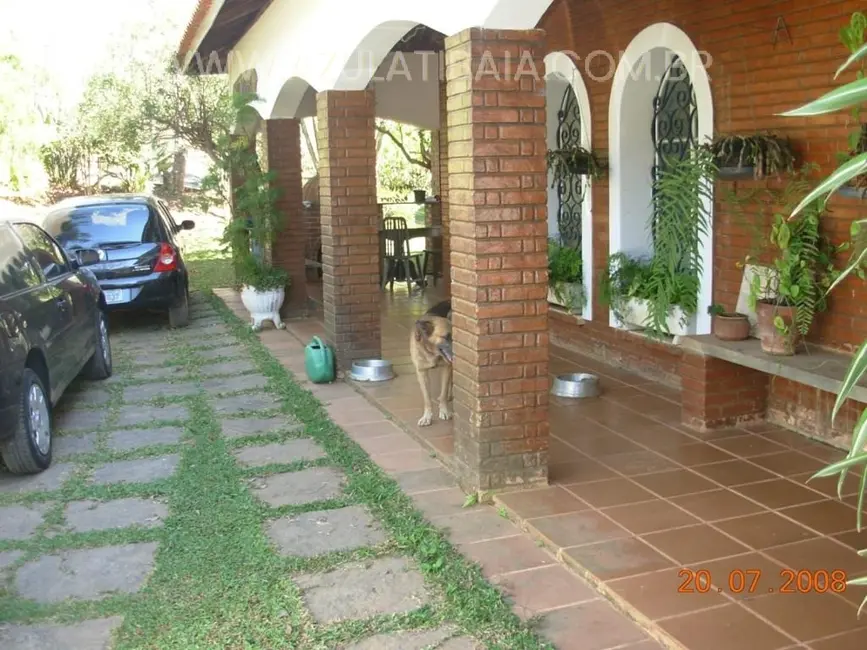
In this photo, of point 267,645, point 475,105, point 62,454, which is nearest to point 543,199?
point 475,105

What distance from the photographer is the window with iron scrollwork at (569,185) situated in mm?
8188

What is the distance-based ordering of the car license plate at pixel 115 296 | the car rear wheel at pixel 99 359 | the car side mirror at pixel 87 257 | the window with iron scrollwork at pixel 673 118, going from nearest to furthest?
the window with iron scrollwork at pixel 673 118, the car rear wheel at pixel 99 359, the car side mirror at pixel 87 257, the car license plate at pixel 115 296

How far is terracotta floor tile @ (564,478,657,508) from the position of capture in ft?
14.6

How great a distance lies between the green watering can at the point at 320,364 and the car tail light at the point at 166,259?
330cm

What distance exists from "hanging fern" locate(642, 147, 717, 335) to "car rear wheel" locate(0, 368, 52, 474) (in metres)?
4.14

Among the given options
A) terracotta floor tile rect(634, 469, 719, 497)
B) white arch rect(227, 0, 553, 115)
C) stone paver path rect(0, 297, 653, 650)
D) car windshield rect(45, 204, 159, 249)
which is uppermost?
white arch rect(227, 0, 553, 115)

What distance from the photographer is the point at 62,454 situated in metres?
5.81

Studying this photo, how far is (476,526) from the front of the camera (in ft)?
13.9

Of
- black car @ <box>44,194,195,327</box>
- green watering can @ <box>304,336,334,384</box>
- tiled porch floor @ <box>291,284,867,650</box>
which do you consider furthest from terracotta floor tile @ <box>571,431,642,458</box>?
black car @ <box>44,194,195,327</box>

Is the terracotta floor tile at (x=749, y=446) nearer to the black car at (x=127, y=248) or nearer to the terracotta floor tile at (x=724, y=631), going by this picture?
the terracotta floor tile at (x=724, y=631)

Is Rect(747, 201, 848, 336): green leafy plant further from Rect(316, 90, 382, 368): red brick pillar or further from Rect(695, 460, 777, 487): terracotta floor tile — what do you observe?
Rect(316, 90, 382, 368): red brick pillar

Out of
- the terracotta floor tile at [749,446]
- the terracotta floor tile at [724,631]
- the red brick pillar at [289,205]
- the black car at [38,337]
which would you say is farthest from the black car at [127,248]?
the terracotta floor tile at [724,631]

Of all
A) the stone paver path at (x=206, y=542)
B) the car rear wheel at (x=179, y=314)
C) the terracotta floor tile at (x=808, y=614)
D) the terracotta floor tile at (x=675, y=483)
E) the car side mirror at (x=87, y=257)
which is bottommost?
the stone paver path at (x=206, y=542)

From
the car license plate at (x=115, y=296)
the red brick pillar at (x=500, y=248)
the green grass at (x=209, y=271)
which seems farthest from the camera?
the green grass at (x=209, y=271)
